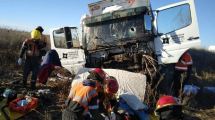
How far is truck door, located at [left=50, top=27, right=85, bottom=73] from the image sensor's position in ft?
36.0

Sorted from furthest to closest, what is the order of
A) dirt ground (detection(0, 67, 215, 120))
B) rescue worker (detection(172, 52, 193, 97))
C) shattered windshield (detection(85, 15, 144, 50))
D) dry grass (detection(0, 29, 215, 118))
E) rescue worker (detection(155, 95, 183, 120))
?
rescue worker (detection(172, 52, 193, 97)) < shattered windshield (detection(85, 15, 144, 50)) < dry grass (detection(0, 29, 215, 118)) < dirt ground (detection(0, 67, 215, 120)) < rescue worker (detection(155, 95, 183, 120))

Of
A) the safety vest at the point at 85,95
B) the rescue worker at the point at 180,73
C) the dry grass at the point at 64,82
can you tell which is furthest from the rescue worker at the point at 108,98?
the rescue worker at the point at 180,73

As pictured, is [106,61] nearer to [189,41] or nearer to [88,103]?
[189,41]

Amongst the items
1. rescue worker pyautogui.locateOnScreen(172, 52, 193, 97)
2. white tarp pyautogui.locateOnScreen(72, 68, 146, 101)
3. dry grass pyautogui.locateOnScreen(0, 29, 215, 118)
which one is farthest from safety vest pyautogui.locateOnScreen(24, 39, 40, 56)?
rescue worker pyautogui.locateOnScreen(172, 52, 193, 97)

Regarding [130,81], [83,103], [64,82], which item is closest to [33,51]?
[64,82]

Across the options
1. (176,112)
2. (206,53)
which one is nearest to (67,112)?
(176,112)

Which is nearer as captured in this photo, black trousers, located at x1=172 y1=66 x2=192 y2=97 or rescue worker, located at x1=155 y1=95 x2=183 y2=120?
rescue worker, located at x1=155 y1=95 x2=183 y2=120

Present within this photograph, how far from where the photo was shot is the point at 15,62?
13.8 m

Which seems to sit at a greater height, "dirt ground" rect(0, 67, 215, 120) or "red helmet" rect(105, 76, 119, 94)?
"red helmet" rect(105, 76, 119, 94)

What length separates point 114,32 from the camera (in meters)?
10.7

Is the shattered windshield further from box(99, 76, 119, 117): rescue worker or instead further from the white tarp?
box(99, 76, 119, 117): rescue worker

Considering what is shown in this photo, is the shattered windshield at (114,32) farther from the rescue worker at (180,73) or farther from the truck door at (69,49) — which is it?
the rescue worker at (180,73)

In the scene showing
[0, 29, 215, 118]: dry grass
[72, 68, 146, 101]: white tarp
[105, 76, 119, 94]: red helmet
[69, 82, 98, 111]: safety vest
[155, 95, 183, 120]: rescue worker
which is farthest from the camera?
[0, 29, 215, 118]: dry grass

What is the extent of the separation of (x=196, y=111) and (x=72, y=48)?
364 centimetres
